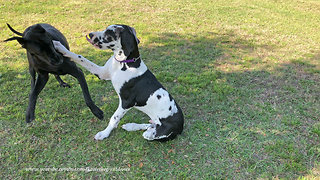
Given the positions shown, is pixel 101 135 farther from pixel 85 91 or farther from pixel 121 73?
pixel 121 73

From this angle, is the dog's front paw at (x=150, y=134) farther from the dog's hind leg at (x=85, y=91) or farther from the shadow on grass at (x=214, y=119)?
the dog's hind leg at (x=85, y=91)

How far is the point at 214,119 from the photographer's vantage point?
15.7 ft

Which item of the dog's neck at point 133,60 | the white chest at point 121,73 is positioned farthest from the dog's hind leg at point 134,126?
the dog's neck at point 133,60

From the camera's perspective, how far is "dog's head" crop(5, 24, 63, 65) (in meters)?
3.33

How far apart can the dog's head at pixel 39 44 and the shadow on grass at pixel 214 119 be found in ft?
4.61

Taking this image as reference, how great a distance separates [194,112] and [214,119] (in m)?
0.43

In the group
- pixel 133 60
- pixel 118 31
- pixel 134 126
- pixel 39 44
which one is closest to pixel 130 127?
pixel 134 126

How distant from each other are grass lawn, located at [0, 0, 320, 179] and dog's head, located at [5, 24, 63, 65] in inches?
55.3

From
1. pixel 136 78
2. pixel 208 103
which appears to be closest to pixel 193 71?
pixel 208 103

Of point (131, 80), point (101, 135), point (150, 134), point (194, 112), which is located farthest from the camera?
point (194, 112)

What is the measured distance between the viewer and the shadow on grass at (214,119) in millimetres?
3775

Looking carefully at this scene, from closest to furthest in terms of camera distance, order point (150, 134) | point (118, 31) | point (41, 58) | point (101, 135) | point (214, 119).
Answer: point (118, 31), point (41, 58), point (150, 134), point (101, 135), point (214, 119)

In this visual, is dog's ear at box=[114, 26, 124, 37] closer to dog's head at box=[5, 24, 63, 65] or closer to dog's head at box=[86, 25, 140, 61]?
dog's head at box=[86, 25, 140, 61]

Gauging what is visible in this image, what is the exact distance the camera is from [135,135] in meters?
4.25
